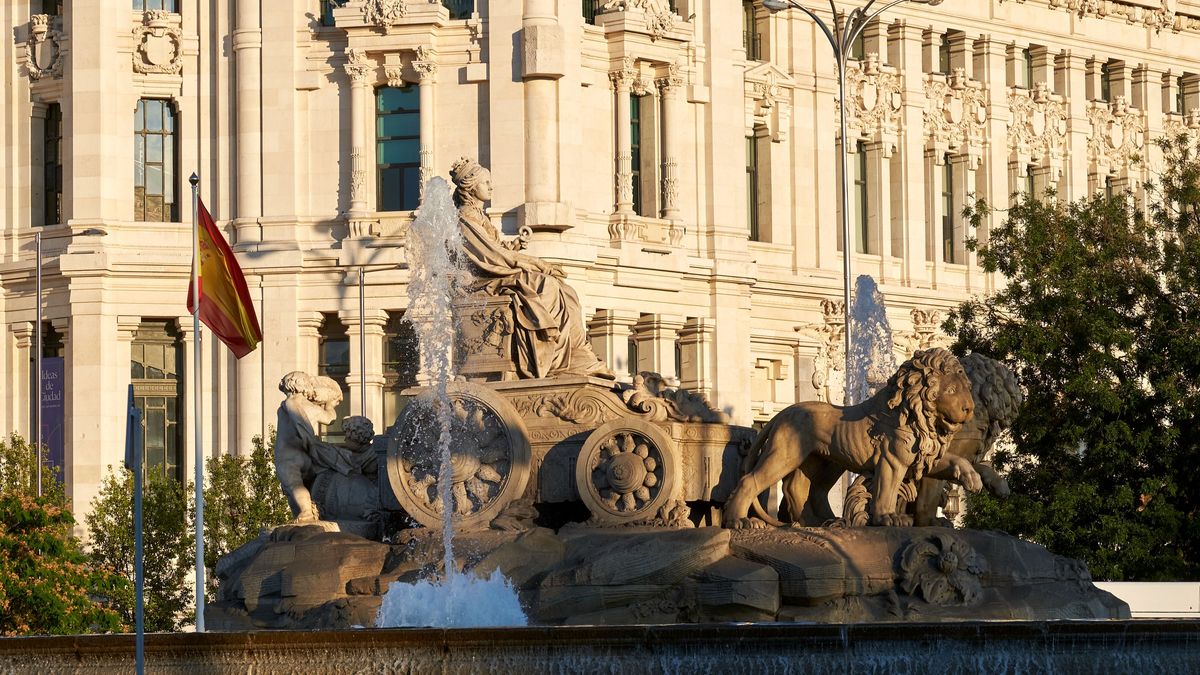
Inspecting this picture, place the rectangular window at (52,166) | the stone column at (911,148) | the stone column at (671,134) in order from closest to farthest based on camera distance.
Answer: the rectangular window at (52,166), the stone column at (671,134), the stone column at (911,148)

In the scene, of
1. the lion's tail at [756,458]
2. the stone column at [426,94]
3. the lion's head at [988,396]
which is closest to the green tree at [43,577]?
the stone column at [426,94]

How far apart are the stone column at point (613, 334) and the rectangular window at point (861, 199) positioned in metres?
13.8

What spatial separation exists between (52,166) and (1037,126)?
30.8 meters

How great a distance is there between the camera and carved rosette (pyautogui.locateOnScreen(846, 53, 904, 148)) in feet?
273

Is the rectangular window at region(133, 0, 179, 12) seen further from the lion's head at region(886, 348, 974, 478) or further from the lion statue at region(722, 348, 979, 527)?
the lion's head at region(886, 348, 974, 478)

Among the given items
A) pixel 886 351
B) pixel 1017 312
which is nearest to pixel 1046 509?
pixel 1017 312

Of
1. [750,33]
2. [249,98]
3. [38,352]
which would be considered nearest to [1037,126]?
[750,33]

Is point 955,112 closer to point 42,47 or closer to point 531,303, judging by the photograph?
point 42,47

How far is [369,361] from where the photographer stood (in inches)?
2766

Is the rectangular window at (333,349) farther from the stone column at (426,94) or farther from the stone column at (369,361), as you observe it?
the stone column at (426,94)

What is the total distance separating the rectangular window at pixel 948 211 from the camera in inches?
3442

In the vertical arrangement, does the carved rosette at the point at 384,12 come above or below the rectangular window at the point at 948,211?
above

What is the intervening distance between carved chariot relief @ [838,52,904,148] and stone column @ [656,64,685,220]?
33.2ft

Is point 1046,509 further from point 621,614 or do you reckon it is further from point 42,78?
point 42,78
